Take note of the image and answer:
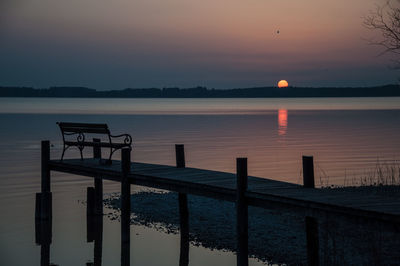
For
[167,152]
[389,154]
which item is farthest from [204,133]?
[389,154]

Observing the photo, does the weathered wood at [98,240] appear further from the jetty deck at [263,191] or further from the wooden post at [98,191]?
the jetty deck at [263,191]

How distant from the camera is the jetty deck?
32.7ft

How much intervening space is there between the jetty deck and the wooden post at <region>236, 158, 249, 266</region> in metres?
0.14

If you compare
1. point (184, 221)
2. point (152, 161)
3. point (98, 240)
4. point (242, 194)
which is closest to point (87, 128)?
point (98, 240)

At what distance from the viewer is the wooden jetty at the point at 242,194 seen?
400 inches

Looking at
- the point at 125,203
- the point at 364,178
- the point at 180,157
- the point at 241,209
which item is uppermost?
the point at 180,157

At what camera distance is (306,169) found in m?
12.7

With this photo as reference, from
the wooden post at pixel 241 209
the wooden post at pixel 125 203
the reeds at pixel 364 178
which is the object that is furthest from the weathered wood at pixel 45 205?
the reeds at pixel 364 178

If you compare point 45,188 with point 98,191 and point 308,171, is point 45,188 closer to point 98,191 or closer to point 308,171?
point 98,191

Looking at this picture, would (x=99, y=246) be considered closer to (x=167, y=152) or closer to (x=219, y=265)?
(x=219, y=265)

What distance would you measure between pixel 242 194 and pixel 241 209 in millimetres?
319

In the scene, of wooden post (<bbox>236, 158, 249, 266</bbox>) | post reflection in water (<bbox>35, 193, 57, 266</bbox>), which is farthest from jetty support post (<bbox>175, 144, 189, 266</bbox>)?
wooden post (<bbox>236, 158, 249, 266</bbox>)

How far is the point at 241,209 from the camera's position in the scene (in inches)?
469

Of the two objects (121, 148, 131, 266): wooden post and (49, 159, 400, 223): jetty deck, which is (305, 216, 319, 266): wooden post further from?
(121, 148, 131, 266): wooden post
